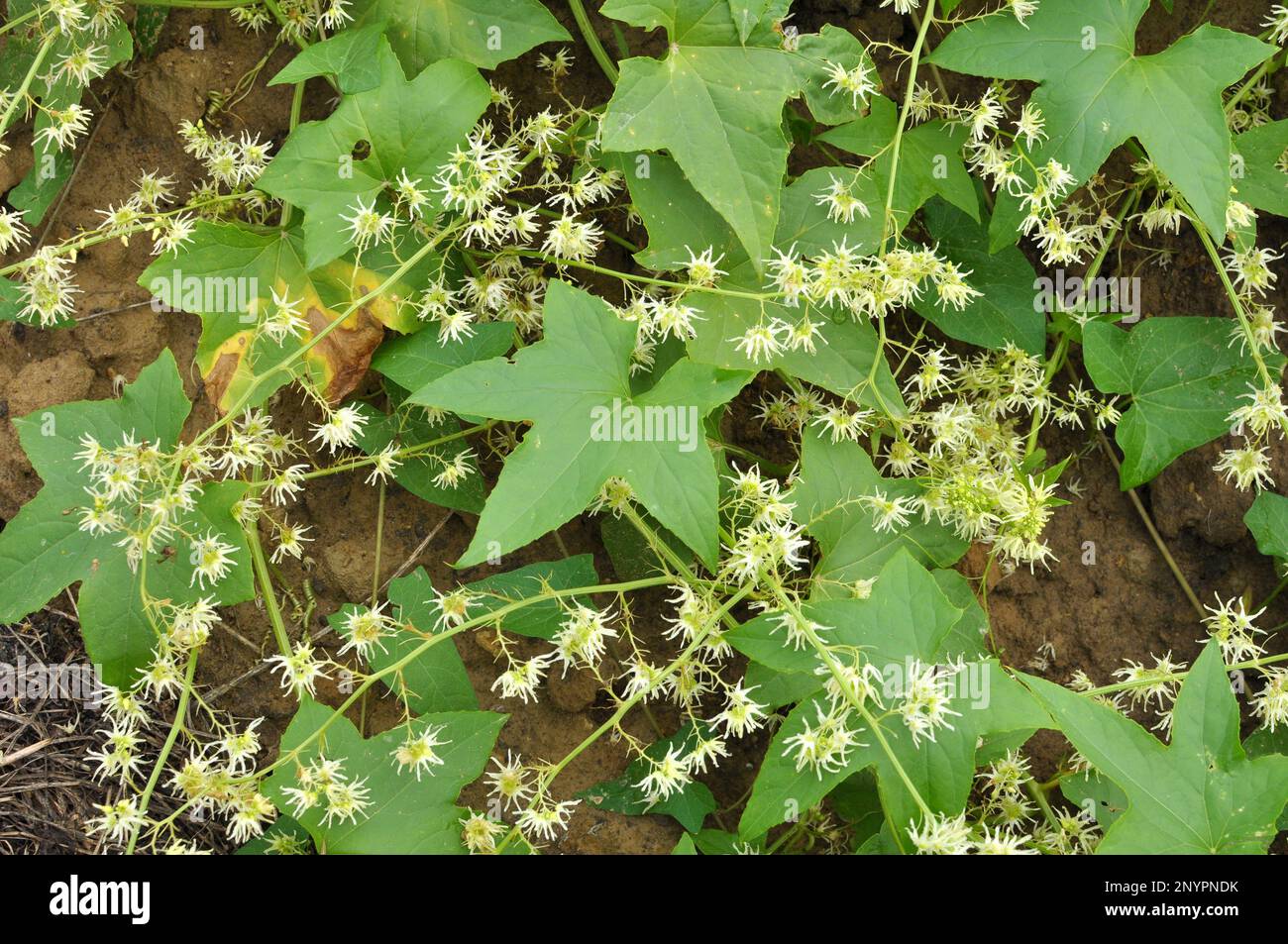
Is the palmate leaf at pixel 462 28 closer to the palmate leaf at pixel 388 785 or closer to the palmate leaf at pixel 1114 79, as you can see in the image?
the palmate leaf at pixel 1114 79

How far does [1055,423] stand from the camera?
3.11 meters

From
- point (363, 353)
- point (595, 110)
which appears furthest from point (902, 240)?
point (363, 353)

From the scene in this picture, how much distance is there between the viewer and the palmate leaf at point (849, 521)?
2576 mm

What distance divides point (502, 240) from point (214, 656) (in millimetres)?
1395

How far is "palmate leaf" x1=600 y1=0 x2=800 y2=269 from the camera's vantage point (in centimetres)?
240

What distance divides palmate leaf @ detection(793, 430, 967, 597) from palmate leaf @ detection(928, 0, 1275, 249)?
761 mm

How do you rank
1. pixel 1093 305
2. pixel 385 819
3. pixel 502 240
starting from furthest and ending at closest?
pixel 1093 305, pixel 502 240, pixel 385 819

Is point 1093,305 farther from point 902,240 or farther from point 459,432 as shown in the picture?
point 459,432

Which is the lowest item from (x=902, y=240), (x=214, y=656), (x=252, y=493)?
(x=214, y=656)

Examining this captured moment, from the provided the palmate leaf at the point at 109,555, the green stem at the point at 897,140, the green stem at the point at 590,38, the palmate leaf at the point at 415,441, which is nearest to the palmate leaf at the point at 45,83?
the palmate leaf at the point at 109,555

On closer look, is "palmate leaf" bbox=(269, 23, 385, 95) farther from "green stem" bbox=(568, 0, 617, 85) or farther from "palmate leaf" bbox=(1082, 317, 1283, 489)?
"palmate leaf" bbox=(1082, 317, 1283, 489)

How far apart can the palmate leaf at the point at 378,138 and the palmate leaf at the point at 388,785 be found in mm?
1111

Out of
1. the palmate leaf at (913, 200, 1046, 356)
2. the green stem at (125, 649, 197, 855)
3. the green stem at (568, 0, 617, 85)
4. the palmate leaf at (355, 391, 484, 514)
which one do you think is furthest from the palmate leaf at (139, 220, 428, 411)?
the palmate leaf at (913, 200, 1046, 356)

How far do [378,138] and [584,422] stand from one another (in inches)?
35.5
